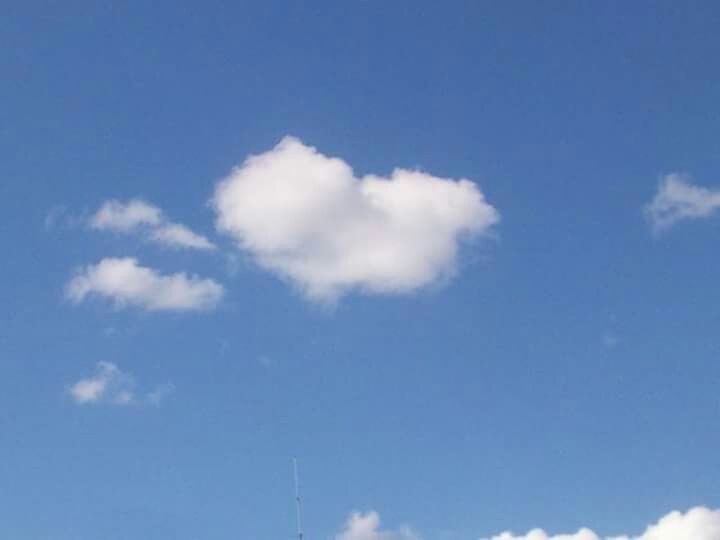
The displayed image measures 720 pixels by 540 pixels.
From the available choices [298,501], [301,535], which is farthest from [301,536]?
[298,501]

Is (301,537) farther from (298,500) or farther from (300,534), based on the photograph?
(298,500)

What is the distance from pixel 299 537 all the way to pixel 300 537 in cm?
20

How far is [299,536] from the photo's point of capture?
88.7 meters

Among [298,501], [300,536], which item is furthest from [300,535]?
[298,501]

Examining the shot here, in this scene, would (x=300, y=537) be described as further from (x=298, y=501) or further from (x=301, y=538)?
(x=298, y=501)

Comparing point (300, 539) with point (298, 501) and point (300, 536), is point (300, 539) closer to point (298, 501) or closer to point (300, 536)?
point (300, 536)

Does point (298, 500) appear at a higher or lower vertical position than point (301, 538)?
higher

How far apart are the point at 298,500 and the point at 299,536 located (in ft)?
21.9

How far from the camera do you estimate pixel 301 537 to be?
8862 cm

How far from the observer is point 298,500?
93.3 metres

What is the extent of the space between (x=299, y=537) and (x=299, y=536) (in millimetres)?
172

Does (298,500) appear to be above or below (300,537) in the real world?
above

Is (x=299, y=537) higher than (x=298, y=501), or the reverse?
(x=298, y=501)

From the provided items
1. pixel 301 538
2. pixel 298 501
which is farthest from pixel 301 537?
pixel 298 501
